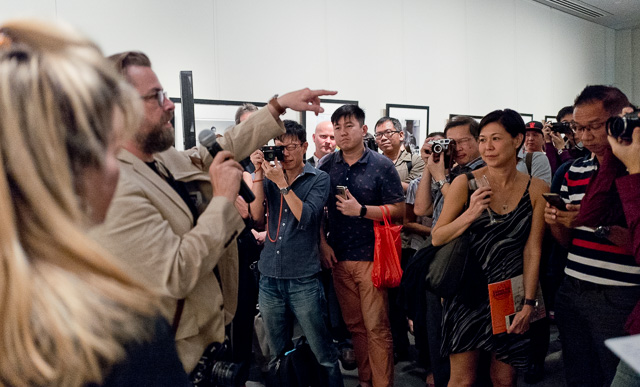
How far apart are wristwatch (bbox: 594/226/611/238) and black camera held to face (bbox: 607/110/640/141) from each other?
1.35ft

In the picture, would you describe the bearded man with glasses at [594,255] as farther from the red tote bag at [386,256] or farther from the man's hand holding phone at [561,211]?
the red tote bag at [386,256]

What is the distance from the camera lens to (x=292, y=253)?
2.81m

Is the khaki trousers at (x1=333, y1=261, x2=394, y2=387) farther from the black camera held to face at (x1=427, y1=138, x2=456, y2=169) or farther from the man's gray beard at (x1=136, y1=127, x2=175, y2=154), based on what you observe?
the man's gray beard at (x1=136, y1=127, x2=175, y2=154)

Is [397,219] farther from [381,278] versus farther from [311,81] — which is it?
[311,81]

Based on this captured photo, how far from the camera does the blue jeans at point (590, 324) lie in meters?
1.95

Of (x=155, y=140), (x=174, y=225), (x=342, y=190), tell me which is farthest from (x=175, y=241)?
(x=342, y=190)

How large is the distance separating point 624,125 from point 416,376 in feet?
7.51

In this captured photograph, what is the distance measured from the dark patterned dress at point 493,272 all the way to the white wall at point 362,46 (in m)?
1.90

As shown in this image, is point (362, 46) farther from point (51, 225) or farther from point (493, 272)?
point (51, 225)

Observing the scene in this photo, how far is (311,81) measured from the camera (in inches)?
195

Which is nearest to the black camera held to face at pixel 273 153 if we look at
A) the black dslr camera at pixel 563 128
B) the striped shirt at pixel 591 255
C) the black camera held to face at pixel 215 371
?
the black camera held to face at pixel 215 371

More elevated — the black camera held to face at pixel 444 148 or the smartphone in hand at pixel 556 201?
the black camera held to face at pixel 444 148

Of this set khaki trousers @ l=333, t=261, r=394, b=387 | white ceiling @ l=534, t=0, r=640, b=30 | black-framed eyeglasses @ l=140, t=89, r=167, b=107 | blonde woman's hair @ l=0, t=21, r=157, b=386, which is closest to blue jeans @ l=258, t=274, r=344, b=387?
khaki trousers @ l=333, t=261, r=394, b=387

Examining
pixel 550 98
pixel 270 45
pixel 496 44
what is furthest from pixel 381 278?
pixel 550 98
